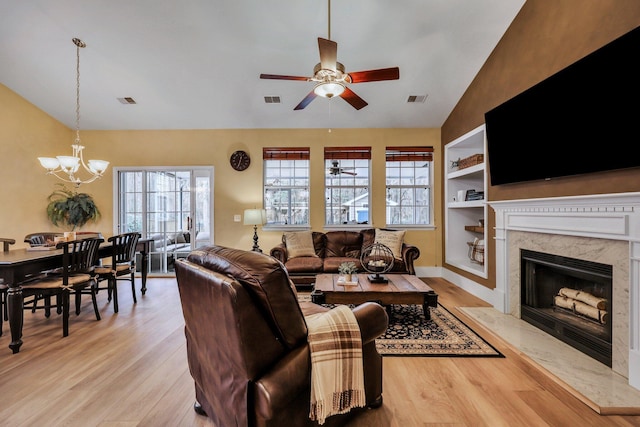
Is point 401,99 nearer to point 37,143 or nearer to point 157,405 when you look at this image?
point 157,405

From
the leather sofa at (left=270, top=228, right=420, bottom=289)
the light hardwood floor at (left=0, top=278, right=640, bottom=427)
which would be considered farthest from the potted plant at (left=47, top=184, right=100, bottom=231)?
the leather sofa at (left=270, top=228, right=420, bottom=289)

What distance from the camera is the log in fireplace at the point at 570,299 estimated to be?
7.58 feet

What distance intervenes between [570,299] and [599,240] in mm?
755

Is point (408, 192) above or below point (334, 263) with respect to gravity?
above

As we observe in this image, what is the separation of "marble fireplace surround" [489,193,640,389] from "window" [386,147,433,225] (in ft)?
6.80

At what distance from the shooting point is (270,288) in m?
1.19

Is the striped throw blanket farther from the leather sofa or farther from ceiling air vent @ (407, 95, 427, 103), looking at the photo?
ceiling air vent @ (407, 95, 427, 103)

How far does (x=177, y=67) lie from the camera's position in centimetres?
394

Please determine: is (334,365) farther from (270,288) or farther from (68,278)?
(68,278)

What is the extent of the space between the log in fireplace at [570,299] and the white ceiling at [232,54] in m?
2.66

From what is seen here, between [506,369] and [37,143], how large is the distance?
22.7 ft

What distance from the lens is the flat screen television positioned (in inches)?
78.0

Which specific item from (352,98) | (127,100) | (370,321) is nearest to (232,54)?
(352,98)

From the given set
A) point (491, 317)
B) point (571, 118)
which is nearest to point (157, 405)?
point (491, 317)
